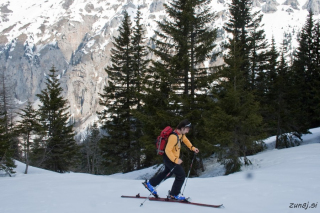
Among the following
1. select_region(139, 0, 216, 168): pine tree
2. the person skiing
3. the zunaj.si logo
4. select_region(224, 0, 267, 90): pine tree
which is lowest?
the zunaj.si logo

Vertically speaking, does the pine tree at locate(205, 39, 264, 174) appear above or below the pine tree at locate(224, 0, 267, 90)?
below

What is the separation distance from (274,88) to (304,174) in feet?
34.7

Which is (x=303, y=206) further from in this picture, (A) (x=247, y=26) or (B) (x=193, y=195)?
(A) (x=247, y=26)

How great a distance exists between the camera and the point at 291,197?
5.53 metres

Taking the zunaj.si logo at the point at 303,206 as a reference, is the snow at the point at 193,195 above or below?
below

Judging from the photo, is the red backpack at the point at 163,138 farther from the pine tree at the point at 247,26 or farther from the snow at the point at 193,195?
the pine tree at the point at 247,26

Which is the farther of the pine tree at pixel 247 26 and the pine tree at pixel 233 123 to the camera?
the pine tree at pixel 247 26

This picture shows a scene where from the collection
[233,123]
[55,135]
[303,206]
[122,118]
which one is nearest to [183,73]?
[233,123]

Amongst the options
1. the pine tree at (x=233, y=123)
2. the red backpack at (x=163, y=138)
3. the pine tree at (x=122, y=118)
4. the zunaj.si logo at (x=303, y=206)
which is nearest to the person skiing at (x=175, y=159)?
the red backpack at (x=163, y=138)

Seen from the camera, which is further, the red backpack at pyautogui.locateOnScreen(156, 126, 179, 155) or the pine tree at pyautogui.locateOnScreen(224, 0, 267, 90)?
the pine tree at pyautogui.locateOnScreen(224, 0, 267, 90)

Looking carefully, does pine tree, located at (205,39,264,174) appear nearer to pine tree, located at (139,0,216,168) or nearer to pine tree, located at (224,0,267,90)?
pine tree, located at (139,0,216,168)

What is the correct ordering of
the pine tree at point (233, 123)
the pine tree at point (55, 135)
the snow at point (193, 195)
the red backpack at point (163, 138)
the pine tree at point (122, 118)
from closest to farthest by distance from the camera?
the snow at point (193, 195) → the red backpack at point (163, 138) → the pine tree at point (233, 123) → the pine tree at point (122, 118) → the pine tree at point (55, 135)

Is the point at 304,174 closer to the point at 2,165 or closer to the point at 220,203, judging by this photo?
the point at 220,203

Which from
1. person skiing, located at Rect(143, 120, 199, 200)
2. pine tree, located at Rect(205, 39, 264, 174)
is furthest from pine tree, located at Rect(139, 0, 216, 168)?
person skiing, located at Rect(143, 120, 199, 200)
